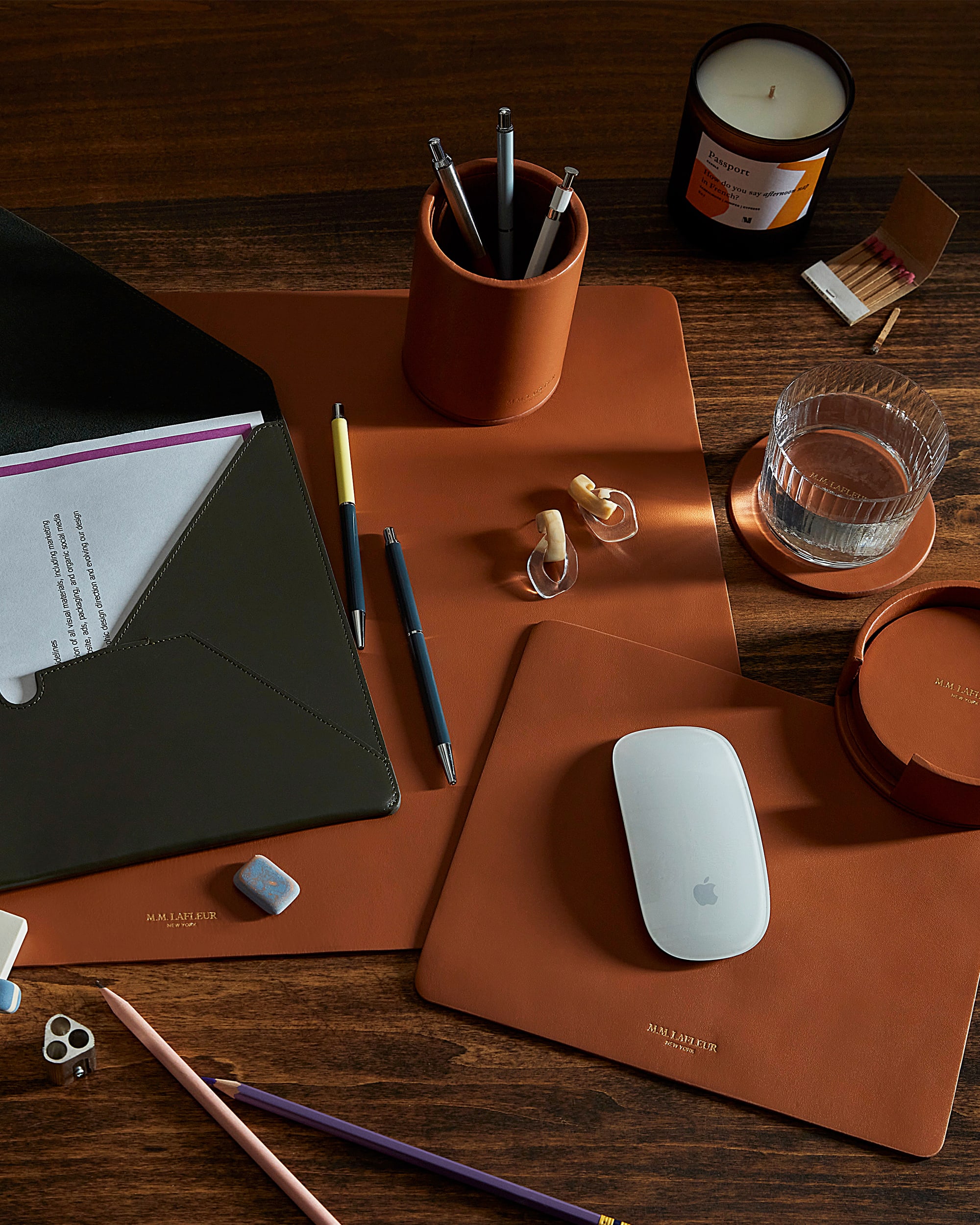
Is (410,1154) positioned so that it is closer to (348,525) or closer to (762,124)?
(348,525)

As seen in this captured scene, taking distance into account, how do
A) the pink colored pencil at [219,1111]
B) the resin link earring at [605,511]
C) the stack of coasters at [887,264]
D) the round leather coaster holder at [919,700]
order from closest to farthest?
the pink colored pencil at [219,1111] < the round leather coaster holder at [919,700] < the resin link earring at [605,511] < the stack of coasters at [887,264]

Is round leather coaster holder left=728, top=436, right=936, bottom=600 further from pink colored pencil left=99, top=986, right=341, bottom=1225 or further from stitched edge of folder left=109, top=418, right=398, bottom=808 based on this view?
pink colored pencil left=99, top=986, right=341, bottom=1225

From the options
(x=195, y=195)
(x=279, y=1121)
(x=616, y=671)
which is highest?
(x=195, y=195)

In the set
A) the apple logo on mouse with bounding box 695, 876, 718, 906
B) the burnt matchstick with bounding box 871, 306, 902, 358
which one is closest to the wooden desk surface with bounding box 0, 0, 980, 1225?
the burnt matchstick with bounding box 871, 306, 902, 358

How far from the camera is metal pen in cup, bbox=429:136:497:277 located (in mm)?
748

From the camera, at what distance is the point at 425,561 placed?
0.81 meters

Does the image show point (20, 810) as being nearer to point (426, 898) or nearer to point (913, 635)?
point (426, 898)

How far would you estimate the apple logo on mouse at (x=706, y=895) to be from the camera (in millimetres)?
666

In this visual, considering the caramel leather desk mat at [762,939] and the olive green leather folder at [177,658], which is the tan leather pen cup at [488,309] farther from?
the caramel leather desk mat at [762,939]

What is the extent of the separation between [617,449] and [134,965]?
0.52 meters

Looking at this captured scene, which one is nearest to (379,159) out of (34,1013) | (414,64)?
(414,64)

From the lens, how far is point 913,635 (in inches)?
30.5

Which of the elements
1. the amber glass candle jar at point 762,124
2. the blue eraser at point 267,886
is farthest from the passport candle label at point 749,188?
the blue eraser at point 267,886

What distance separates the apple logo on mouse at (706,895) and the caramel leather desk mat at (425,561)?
0.14m
